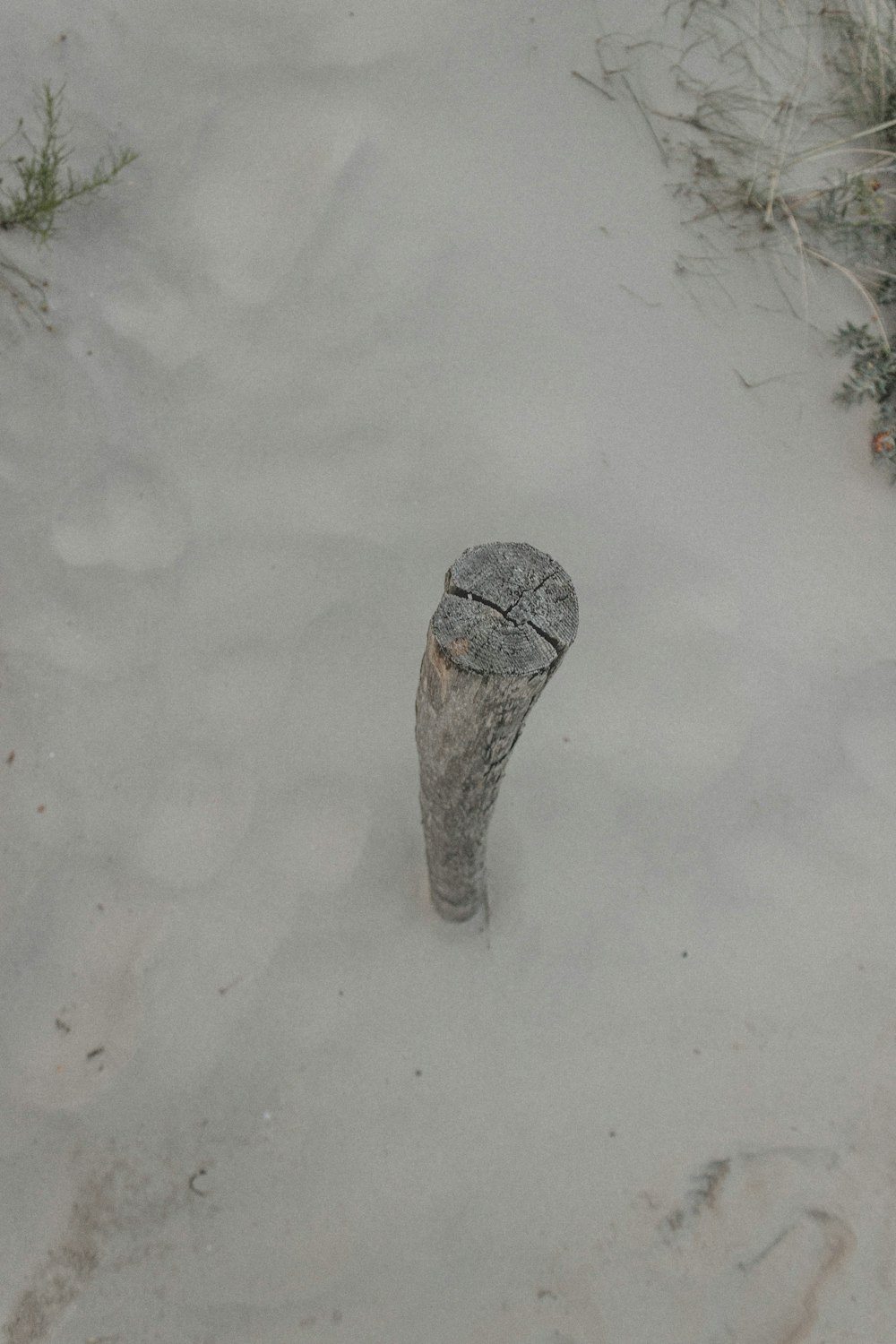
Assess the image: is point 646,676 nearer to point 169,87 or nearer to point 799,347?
point 799,347

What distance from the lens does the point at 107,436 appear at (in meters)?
2.66

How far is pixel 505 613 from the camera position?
137 cm

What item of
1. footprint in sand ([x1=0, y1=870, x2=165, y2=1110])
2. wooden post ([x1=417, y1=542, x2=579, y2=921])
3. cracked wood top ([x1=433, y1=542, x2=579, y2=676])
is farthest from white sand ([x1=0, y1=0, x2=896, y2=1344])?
cracked wood top ([x1=433, y1=542, x2=579, y2=676])

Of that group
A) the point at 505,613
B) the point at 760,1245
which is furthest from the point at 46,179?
the point at 760,1245

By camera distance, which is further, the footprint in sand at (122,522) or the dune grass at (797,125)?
the dune grass at (797,125)

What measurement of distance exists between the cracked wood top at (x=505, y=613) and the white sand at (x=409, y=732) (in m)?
1.20

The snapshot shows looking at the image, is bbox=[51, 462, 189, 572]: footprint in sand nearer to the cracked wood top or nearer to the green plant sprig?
the green plant sprig

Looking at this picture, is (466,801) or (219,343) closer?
(466,801)

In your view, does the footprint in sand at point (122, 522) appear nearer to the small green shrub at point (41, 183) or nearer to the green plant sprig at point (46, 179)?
the small green shrub at point (41, 183)

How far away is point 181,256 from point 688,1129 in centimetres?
281

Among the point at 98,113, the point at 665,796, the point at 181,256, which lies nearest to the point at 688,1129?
the point at 665,796

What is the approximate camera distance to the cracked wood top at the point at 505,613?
1.34 metres

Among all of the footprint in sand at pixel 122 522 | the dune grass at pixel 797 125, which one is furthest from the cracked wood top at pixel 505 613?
the dune grass at pixel 797 125

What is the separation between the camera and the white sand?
224 centimetres
